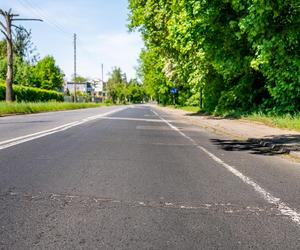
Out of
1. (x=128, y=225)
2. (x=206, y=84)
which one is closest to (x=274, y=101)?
(x=206, y=84)

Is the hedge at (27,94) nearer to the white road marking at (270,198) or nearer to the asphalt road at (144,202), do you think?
the asphalt road at (144,202)

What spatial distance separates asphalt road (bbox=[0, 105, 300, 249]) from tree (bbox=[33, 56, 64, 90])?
98.2 metres

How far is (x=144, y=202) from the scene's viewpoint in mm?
4445

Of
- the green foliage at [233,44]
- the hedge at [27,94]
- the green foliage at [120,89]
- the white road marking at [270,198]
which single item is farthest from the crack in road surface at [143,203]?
the green foliage at [120,89]

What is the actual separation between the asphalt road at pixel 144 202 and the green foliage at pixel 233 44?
497 centimetres

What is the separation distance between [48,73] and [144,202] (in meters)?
105

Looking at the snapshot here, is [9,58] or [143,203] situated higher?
[9,58]

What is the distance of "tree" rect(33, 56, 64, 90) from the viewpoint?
102m

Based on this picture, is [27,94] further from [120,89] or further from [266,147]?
[120,89]

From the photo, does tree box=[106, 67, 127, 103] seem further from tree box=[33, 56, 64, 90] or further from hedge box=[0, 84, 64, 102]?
hedge box=[0, 84, 64, 102]

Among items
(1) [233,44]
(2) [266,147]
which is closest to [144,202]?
(2) [266,147]

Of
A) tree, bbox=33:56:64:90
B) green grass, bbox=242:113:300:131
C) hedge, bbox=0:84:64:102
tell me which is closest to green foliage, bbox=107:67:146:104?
tree, bbox=33:56:64:90

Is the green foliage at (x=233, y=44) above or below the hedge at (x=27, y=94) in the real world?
above

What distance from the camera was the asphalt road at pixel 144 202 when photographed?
3.28m
